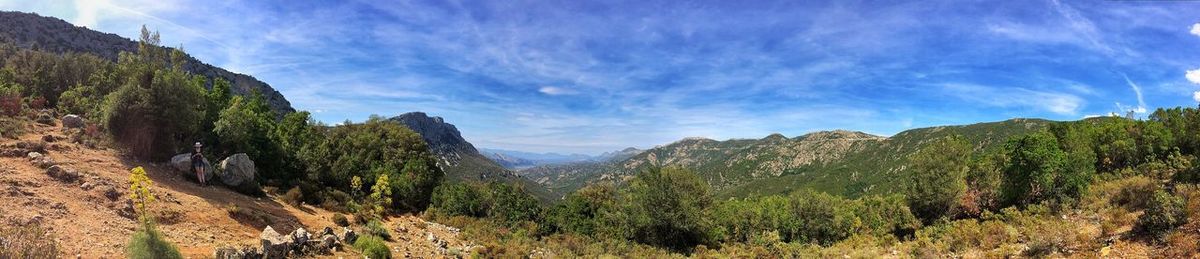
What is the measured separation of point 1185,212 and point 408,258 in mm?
26548

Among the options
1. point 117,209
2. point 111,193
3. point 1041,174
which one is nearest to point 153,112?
point 111,193

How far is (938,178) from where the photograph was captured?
32.8 m

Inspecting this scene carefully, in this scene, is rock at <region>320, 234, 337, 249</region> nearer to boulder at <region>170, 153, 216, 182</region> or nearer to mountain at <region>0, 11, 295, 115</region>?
boulder at <region>170, 153, 216, 182</region>

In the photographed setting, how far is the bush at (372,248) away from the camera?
17.4 m

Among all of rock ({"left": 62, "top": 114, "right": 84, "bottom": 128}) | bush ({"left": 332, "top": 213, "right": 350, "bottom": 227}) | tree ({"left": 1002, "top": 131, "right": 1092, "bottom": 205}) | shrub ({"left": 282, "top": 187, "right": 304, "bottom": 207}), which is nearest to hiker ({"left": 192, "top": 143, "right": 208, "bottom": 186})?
shrub ({"left": 282, "top": 187, "right": 304, "bottom": 207})

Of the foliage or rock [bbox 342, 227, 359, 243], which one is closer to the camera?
rock [bbox 342, 227, 359, 243]

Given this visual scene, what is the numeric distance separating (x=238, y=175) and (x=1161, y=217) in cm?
3720

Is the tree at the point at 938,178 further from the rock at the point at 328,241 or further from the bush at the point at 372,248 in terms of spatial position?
the rock at the point at 328,241

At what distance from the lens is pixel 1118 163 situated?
39438mm

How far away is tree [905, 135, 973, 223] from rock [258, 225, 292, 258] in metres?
36.2

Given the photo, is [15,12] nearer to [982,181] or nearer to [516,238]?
[516,238]

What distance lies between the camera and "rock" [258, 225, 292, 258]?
47.9 feet

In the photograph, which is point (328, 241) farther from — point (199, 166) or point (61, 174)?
point (199, 166)

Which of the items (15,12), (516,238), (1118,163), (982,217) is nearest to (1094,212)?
(982,217)
